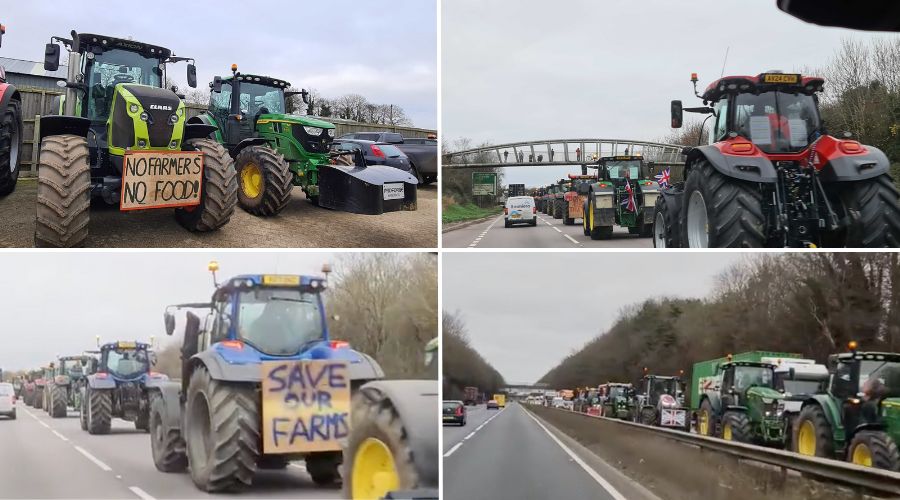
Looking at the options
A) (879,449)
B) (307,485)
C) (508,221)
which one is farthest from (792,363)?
(307,485)

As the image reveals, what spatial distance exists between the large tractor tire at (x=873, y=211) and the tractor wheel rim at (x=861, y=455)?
2744 millimetres

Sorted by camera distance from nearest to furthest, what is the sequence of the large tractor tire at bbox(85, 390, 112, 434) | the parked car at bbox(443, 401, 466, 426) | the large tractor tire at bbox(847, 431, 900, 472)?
1. the parked car at bbox(443, 401, 466, 426)
2. the large tractor tire at bbox(85, 390, 112, 434)
3. the large tractor tire at bbox(847, 431, 900, 472)

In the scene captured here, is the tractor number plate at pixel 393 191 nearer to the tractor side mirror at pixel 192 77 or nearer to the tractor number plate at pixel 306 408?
the tractor side mirror at pixel 192 77

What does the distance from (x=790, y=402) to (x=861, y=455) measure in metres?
2.91

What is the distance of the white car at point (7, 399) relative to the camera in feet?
14.4

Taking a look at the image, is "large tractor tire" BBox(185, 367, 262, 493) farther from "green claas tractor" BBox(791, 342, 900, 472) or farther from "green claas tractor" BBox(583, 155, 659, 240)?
"green claas tractor" BBox(791, 342, 900, 472)

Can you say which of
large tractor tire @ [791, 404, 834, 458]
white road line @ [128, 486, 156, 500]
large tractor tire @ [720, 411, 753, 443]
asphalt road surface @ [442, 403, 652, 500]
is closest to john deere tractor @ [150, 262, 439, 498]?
white road line @ [128, 486, 156, 500]

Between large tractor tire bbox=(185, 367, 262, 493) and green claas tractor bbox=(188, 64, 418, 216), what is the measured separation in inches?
80.9

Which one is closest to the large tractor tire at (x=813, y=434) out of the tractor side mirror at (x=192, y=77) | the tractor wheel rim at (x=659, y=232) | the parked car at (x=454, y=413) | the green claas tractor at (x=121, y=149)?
the tractor wheel rim at (x=659, y=232)

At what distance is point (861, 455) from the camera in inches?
256

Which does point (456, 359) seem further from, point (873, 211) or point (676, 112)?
point (873, 211)

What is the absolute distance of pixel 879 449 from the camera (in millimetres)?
6215

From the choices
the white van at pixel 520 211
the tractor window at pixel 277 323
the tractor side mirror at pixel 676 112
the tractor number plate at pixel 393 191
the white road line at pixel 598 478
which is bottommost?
the white road line at pixel 598 478

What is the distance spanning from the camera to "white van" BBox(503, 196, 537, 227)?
474 cm
